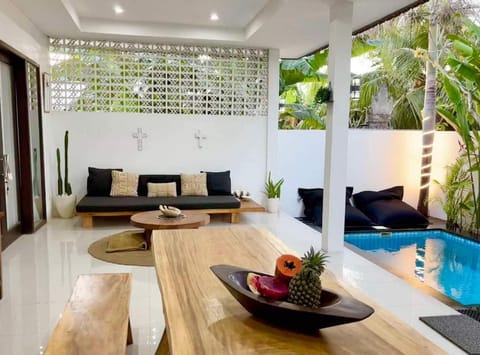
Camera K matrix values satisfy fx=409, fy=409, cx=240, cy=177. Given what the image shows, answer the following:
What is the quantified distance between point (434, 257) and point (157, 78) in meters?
4.90

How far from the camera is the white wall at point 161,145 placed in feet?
21.5

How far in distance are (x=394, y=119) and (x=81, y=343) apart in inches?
336

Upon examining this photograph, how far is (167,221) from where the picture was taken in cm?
460

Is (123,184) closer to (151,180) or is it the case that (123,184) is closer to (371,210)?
(151,180)

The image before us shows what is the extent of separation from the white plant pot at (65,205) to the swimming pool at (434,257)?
4.16 metres

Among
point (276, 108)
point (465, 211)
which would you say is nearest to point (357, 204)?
point (465, 211)

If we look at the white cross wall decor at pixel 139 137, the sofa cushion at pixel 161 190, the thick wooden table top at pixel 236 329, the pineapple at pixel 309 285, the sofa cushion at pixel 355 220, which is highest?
the white cross wall decor at pixel 139 137

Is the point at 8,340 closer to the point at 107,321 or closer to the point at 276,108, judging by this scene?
the point at 107,321

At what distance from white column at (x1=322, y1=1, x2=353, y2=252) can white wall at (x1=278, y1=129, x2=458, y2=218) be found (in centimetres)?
278

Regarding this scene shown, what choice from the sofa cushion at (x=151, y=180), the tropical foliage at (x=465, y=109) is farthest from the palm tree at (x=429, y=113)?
the sofa cushion at (x=151, y=180)

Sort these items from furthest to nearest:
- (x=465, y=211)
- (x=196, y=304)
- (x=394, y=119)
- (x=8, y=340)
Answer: (x=394, y=119) → (x=465, y=211) → (x=8, y=340) → (x=196, y=304)

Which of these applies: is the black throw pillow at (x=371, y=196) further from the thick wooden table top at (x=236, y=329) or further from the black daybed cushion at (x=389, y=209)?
the thick wooden table top at (x=236, y=329)

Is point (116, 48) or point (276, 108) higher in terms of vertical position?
point (116, 48)

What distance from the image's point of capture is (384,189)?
7703mm
